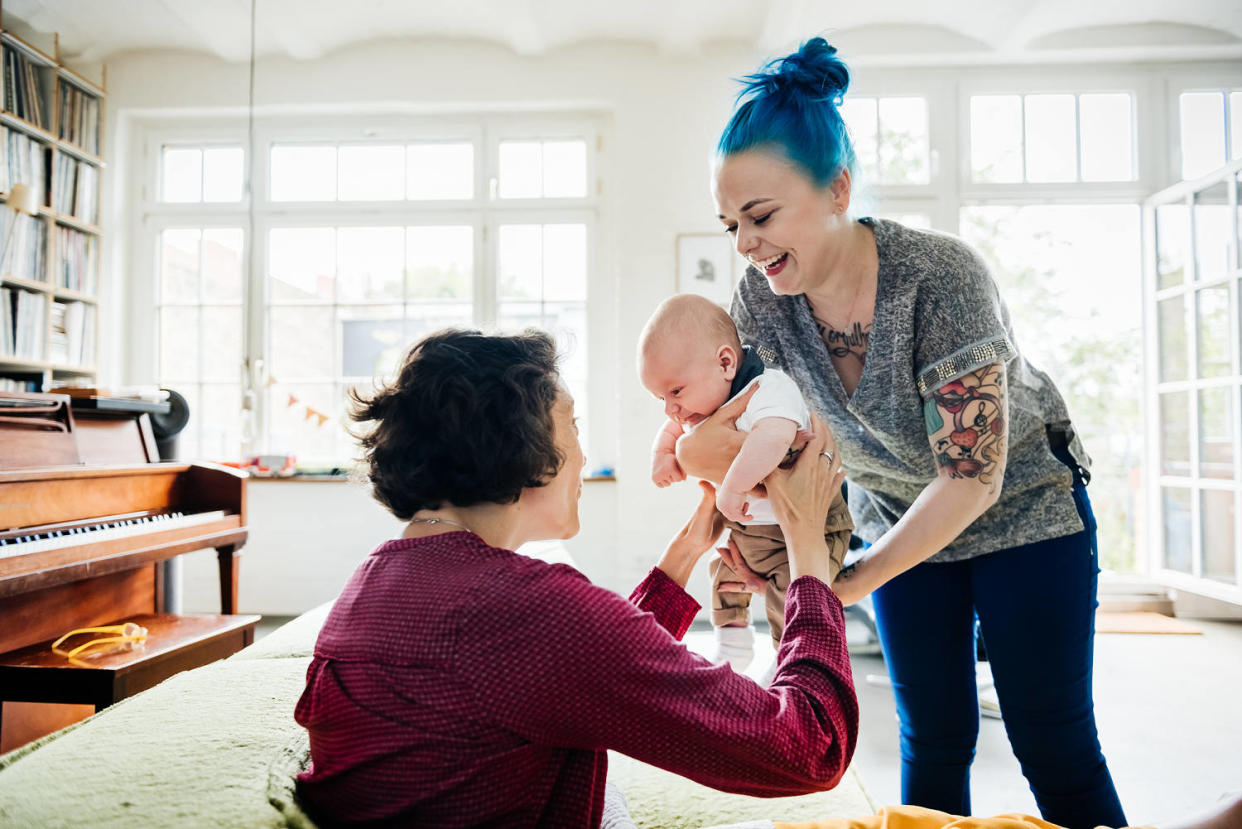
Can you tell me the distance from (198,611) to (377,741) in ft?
15.1

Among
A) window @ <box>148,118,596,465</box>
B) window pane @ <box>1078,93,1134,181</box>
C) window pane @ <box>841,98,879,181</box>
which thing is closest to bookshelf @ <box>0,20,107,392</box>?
window @ <box>148,118,596,465</box>

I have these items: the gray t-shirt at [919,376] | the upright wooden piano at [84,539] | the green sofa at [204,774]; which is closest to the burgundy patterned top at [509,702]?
the green sofa at [204,774]

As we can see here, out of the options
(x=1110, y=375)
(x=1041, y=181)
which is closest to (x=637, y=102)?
(x=1041, y=181)

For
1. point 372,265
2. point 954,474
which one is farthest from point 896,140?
point 954,474

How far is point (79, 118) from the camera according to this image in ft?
15.0

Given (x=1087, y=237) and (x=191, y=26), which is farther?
(x=1087, y=237)

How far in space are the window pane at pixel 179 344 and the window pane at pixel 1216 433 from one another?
6037 mm

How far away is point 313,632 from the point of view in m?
2.13

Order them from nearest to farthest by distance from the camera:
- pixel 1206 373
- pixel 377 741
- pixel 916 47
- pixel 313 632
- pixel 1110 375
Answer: pixel 377 741, pixel 313 632, pixel 1206 373, pixel 916 47, pixel 1110 375

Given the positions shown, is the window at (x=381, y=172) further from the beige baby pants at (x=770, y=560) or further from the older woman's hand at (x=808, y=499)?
the older woman's hand at (x=808, y=499)

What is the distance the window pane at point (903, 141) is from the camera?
4.72 meters

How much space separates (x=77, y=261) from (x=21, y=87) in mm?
960

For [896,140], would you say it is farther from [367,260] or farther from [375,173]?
[367,260]

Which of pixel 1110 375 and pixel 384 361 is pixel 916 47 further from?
pixel 384 361
